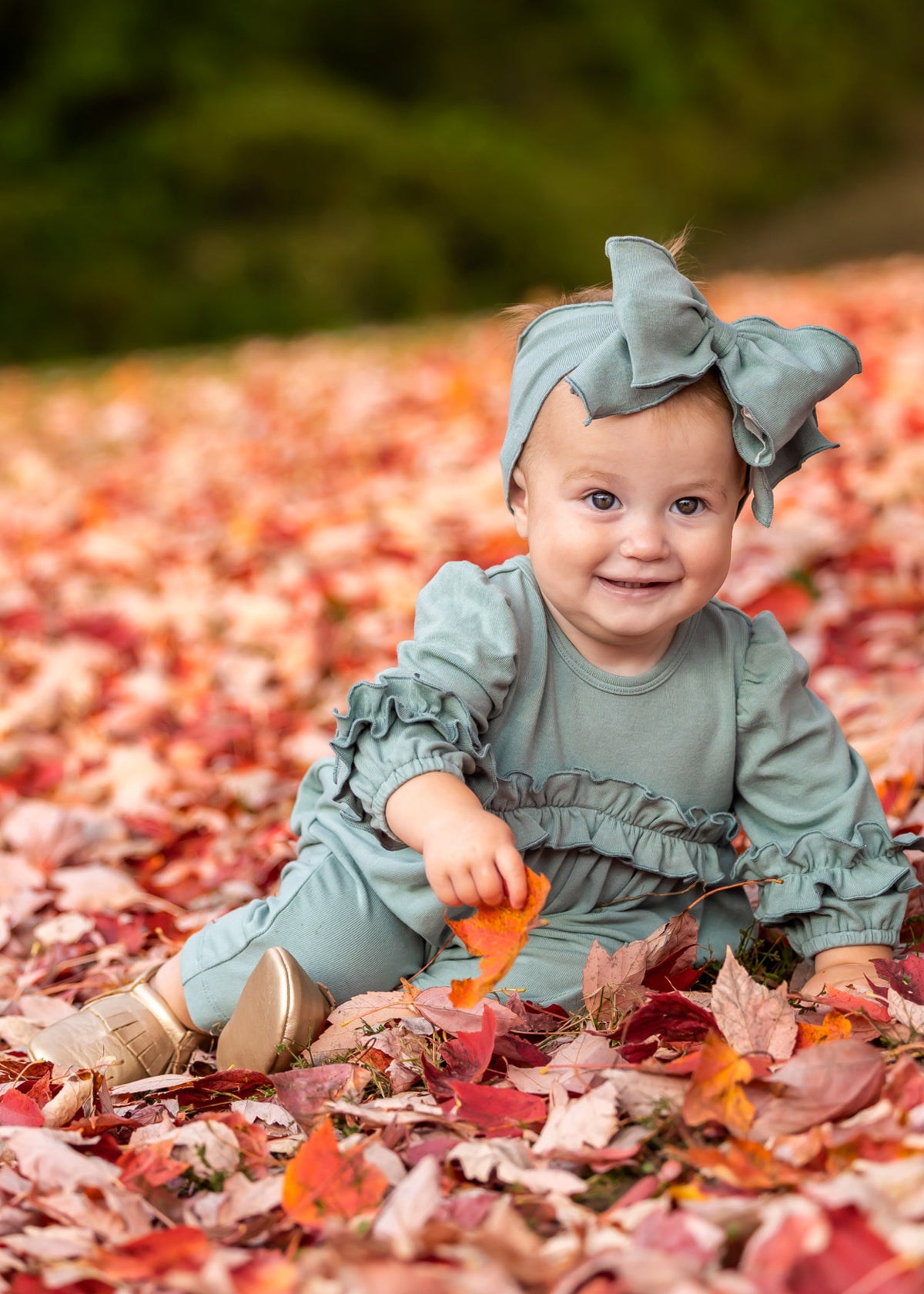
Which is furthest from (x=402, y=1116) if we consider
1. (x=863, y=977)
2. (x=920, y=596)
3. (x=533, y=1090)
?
(x=920, y=596)

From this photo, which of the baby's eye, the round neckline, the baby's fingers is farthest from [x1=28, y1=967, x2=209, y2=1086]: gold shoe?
the baby's eye

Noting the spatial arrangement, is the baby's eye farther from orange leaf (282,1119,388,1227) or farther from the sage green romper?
orange leaf (282,1119,388,1227)

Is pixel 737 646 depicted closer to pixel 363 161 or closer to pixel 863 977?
pixel 863 977

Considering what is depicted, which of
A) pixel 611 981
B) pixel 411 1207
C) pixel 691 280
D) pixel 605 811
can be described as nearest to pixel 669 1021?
pixel 611 981

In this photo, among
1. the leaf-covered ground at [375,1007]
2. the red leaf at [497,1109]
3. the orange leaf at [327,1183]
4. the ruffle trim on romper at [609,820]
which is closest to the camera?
the leaf-covered ground at [375,1007]

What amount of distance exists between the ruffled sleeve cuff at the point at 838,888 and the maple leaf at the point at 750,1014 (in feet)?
0.86

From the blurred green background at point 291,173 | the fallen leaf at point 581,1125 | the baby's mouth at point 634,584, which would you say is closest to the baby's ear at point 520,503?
the baby's mouth at point 634,584

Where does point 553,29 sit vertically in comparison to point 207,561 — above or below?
above

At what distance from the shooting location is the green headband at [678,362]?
151 centimetres

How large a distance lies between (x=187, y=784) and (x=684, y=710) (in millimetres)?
1443

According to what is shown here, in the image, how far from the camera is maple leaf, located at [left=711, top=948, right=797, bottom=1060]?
1.43 meters

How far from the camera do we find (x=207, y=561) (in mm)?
4422

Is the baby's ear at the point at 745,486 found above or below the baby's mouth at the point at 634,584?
above

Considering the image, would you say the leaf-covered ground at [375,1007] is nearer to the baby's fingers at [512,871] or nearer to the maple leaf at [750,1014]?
the maple leaf at [750,1014]
